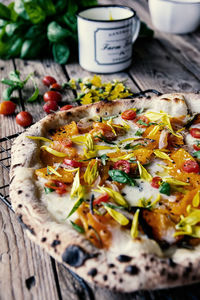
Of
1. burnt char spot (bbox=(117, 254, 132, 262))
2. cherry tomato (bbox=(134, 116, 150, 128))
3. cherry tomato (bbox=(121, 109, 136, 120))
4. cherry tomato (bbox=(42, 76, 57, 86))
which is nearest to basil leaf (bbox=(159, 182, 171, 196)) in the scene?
burnt char spot (bbox=(117, 254, 132, 262))

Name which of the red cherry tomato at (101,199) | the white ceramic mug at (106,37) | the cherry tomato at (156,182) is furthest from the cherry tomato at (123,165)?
the white ceramic mug at (106,37)

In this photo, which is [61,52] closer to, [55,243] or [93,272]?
[55,243]

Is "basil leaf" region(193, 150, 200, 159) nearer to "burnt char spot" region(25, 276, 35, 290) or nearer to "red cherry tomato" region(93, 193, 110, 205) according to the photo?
"red cherry tomato" region(93, 193, 110, 205)

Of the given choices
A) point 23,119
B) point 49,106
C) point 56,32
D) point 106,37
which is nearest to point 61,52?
point 56,32

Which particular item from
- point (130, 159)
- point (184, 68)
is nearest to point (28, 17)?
point (184, 68)

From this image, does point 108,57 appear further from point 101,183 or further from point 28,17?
point 101,183

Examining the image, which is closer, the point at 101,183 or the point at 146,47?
the point at 101,183

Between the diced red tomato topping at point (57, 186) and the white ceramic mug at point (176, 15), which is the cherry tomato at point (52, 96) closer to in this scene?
the diced red tomato topping at point (57, 186)
